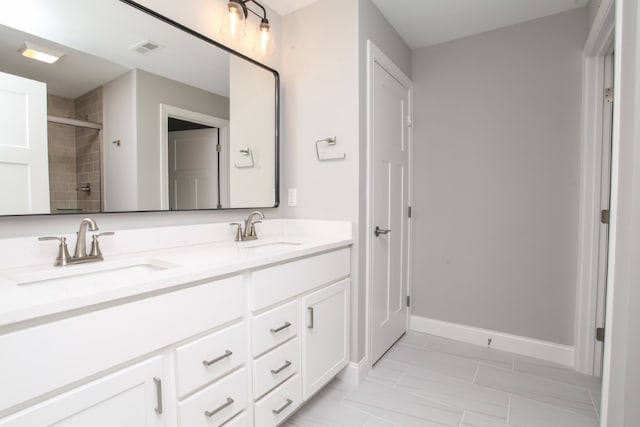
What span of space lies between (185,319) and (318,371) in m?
0.89

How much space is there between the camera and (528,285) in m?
2.30

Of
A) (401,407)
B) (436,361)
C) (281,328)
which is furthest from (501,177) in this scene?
(281,328)

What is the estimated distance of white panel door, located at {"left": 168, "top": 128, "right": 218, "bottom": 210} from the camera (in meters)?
1.57

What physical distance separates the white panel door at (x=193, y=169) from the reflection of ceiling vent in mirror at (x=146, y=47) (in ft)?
1.21

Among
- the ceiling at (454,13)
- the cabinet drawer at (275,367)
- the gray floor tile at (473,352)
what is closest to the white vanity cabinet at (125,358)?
the cabinet drawer at (275,367)

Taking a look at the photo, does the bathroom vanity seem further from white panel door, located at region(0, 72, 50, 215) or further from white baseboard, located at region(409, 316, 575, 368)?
white baseboard, located at region(409, 316, 575, 368)

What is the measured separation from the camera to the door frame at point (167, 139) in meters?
1.51

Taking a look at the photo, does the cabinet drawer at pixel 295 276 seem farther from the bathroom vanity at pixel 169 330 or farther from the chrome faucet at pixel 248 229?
the chrome faucet at pixel 248 229

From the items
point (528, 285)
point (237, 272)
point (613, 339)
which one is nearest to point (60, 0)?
point (237, 272)

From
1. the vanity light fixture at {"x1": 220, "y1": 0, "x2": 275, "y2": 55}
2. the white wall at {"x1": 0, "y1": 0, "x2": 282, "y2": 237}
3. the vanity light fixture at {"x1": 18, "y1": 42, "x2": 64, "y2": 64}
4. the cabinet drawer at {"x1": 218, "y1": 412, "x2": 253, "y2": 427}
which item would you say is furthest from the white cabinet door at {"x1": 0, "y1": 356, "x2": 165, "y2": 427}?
the vanity light fixture at {"x1": 220, "y1": 0, "x2": 275, "y2": 55}

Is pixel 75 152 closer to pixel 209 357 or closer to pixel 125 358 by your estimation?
pixel 125 358

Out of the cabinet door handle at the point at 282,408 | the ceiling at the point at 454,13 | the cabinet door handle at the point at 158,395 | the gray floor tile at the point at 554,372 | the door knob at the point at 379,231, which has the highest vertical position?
the ceiling at the point at 454,13

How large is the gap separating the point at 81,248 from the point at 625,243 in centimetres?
195

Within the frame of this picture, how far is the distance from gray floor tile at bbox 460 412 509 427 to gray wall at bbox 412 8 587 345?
3.11 feet
